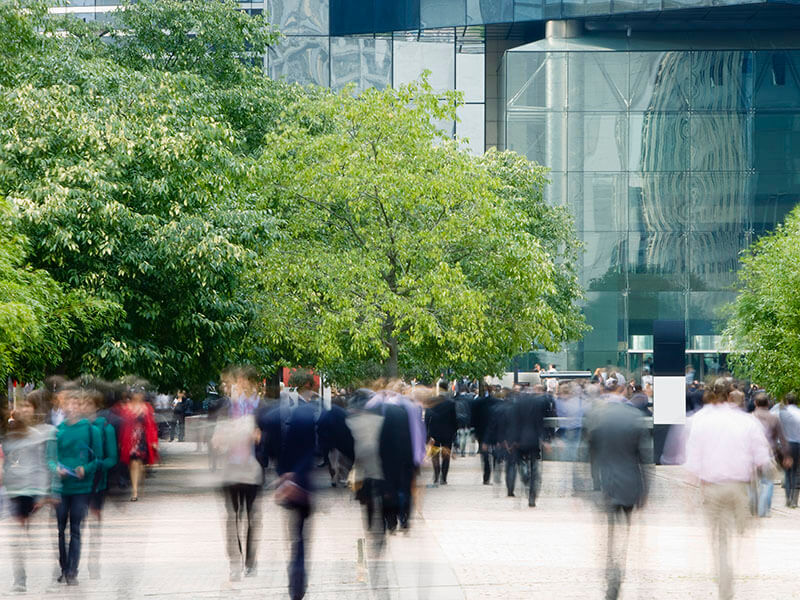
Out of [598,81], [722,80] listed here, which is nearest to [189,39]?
[598,81]

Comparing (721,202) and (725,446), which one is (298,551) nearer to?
(725,446)

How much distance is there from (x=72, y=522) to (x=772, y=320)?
86.3ft

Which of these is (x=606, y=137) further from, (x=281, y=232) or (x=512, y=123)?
(x=281, y=232)

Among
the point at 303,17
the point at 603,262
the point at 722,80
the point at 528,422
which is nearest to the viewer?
the point at 528,422

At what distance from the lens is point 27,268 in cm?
2245

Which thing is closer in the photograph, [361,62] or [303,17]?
[303,17]

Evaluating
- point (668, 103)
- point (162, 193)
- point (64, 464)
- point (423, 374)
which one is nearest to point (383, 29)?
point (668, 103)

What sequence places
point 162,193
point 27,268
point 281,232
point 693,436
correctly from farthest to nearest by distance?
point 281,232 < point 162,193 < point 27,268 < point 693,436

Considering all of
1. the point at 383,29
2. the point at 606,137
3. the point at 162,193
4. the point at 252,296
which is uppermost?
→ the point at 383,29

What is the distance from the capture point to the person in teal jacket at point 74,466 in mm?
12109

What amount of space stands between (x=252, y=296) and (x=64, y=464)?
1670 centimetres

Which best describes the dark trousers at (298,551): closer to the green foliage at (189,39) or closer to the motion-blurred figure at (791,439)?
the motion-blurred figure at (791,439)

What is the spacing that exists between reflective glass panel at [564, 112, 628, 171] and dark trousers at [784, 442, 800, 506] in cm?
2907

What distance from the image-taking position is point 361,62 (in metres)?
56.1
